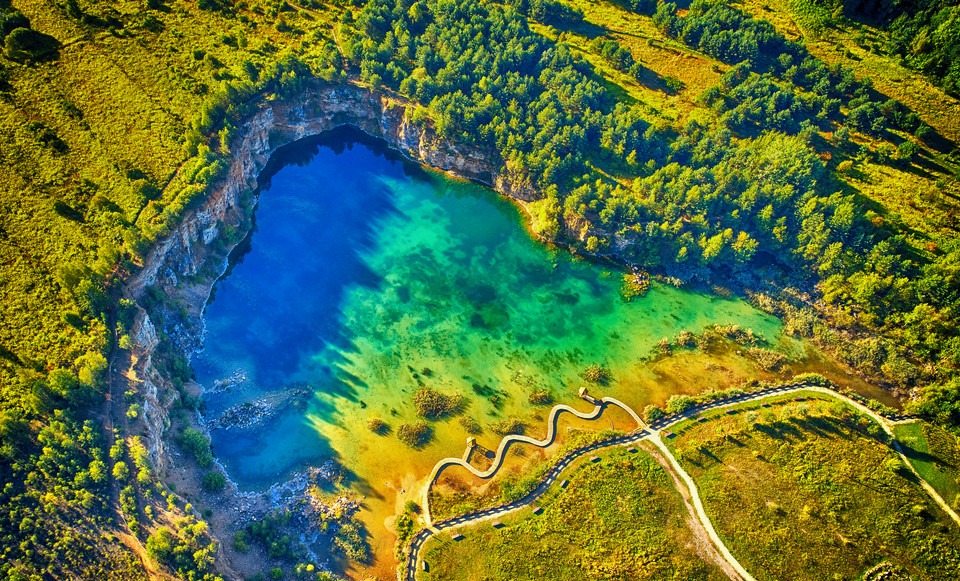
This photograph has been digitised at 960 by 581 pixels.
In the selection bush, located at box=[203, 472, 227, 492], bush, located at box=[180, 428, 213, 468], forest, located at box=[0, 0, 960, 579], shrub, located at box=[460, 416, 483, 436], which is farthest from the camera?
shrub, located at box=[460, 416, 483, 436]

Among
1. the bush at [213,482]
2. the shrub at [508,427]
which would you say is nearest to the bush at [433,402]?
the shrub at [508,427]

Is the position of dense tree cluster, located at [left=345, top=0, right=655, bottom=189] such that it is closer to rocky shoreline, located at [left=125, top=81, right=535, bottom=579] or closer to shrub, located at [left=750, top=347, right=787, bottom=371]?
rocky shoreline, located at [left=125, top=81, right=535, bottom=579]

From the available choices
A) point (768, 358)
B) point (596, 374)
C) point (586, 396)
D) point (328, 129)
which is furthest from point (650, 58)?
point (586, 396)

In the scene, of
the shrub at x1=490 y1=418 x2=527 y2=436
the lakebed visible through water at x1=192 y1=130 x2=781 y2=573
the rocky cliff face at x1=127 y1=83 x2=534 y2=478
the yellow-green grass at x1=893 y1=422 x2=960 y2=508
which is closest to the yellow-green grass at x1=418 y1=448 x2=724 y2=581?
the lakebed visible through water at x1=192 y1=130 x2=781 y2=573

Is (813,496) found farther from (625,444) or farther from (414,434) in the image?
(414,434)

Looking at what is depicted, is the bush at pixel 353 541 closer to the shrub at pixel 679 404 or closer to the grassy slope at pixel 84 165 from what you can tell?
the grassy slope at pixel 84 165
